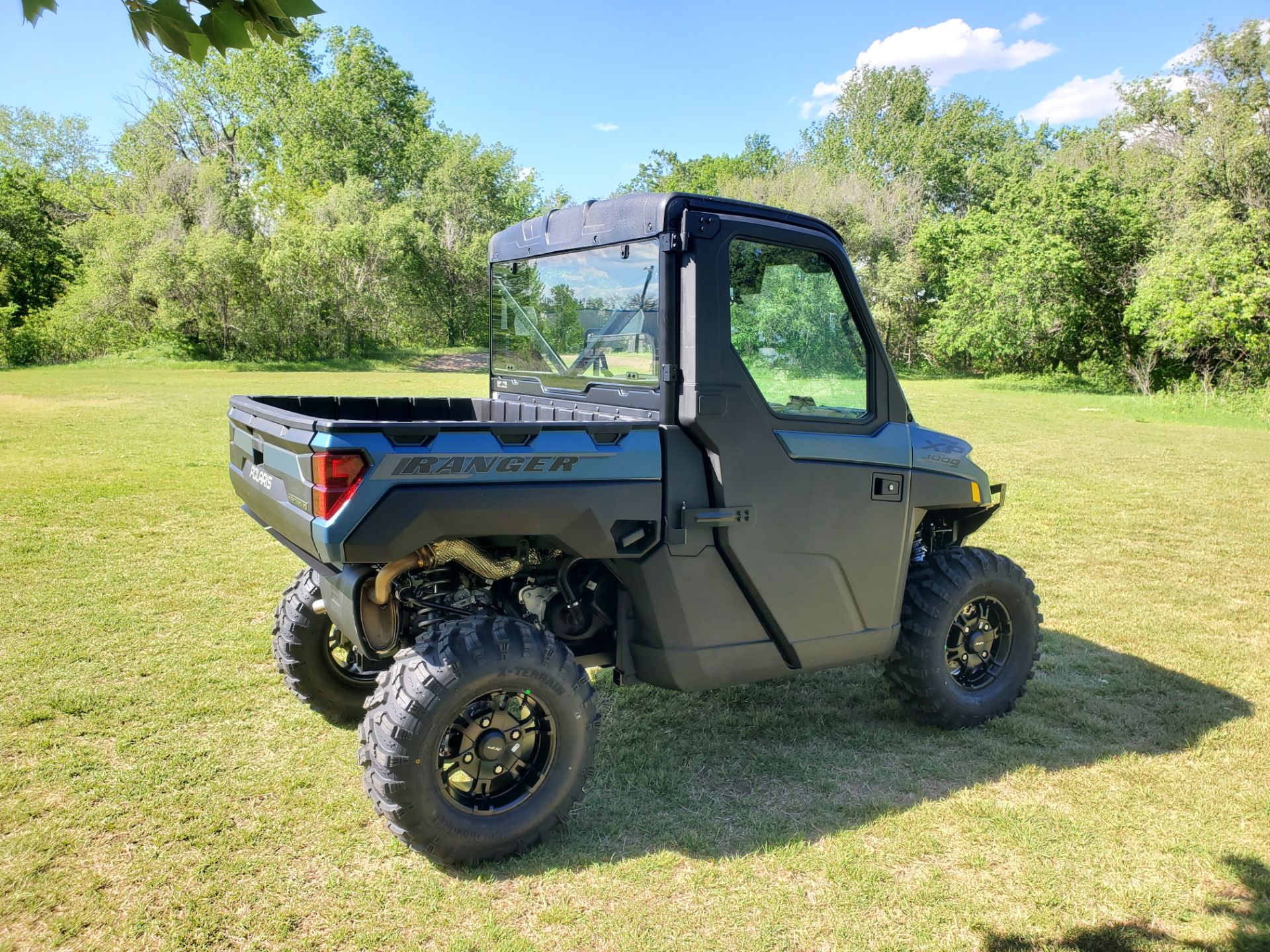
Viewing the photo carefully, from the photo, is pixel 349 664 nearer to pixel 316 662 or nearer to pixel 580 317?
pixel 316 662

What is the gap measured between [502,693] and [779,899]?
1.20 meters

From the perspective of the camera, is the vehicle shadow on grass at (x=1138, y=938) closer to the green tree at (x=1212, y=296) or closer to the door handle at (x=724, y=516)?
the door handle at (x=724, y=516)

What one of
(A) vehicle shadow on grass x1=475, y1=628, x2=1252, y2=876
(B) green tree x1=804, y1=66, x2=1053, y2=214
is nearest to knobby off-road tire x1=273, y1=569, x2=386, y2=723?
(A) vehicle shadow on grass x1=475, y1=628, x2=1252, y2=876

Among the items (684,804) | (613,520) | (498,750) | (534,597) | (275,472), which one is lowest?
(684,804)

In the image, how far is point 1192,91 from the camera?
3309 centimetres

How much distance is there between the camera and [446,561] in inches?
134

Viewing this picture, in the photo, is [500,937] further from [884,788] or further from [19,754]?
[19,754]

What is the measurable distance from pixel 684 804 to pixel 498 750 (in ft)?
2.97

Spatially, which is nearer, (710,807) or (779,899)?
(779,899)

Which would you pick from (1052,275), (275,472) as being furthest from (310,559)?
(1052,275)

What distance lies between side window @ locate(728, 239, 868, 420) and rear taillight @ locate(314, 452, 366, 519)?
1502 mm

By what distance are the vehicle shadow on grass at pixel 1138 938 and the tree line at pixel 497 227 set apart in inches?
948

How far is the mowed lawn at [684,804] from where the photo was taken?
2.91 metres

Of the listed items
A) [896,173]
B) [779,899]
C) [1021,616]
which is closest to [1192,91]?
[896,173]
